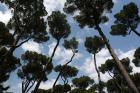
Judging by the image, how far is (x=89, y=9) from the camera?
82.6 feet

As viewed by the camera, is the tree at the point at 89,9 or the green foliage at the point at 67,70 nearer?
the tree at the point at 89,9

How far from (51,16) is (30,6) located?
8.38 m

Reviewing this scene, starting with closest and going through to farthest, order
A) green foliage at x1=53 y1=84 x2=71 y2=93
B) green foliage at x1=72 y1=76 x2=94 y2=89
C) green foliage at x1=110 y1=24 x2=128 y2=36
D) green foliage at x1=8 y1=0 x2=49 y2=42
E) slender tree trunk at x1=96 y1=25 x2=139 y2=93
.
Answer: slender tree trunk at x1=96 y1=25 x2=139 y2=93 → green foliage at x1=8 y1=0 x2=49 y2=42 → green foliage at x1=110 y1=24 x2=128 y2=36 → green foliage at x1=53 y1=84 x2=71 y2=93 → green foliage at x1=72 y1=76 x2=94 y2=89

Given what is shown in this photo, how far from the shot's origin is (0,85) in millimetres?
38594

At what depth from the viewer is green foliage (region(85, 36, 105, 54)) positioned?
1794 inches

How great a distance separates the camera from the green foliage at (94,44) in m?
45.6

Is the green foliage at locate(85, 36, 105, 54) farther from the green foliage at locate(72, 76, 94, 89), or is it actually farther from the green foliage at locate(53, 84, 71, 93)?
the green foliage at locate(72, 76, 94, 89)

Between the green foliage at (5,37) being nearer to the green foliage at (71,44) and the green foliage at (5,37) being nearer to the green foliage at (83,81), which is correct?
the green foliage at (71,44)

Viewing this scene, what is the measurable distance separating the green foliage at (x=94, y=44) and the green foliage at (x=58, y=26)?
848 cm

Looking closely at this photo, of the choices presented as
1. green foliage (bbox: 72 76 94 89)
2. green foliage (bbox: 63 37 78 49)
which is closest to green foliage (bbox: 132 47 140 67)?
green foliage (bbox: 63 37 78 49)

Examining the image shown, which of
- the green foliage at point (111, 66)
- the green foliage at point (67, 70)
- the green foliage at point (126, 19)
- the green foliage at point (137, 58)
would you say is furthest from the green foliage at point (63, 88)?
the green foliage at point (126, 19)

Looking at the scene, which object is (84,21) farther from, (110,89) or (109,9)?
(110,89)

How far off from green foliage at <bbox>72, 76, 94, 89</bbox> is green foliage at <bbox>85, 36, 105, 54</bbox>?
1042cm

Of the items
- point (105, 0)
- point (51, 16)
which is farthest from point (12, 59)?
point (105, 0)
